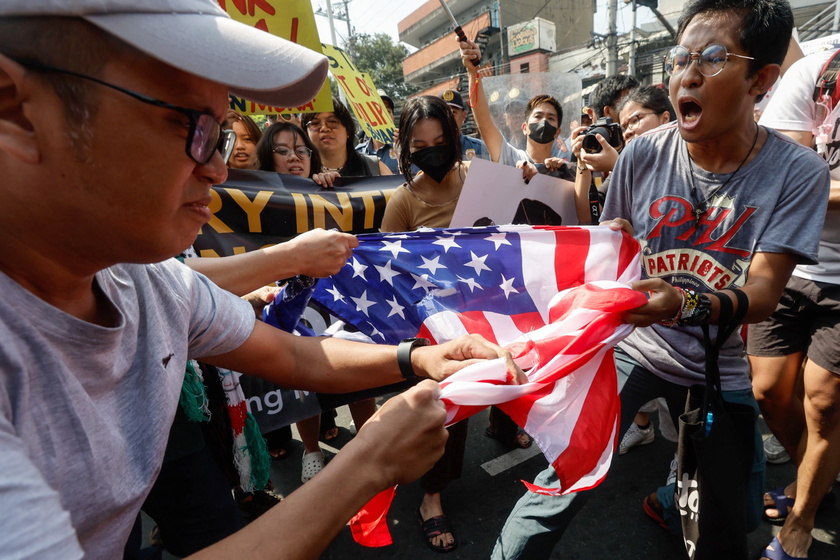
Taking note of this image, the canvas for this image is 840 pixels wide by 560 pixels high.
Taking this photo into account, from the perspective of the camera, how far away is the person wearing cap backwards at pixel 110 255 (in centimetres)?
74

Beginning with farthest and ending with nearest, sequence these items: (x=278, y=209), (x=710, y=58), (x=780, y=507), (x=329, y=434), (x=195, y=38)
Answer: (x=329, y=434)
(x=278, y=209)
(x=780, y=507)
(x=710, y=58)
(x=195, y=38)

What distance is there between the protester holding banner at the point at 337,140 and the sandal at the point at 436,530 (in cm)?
298

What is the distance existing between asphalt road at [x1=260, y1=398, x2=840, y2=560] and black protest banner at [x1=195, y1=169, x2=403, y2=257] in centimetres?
161

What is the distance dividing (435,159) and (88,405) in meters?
2.36

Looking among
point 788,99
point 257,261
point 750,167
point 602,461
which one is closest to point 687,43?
point 750,167

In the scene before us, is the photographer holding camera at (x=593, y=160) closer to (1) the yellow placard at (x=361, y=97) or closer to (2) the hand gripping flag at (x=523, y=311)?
(2) the hand gripping flag at (x=523, y=311)

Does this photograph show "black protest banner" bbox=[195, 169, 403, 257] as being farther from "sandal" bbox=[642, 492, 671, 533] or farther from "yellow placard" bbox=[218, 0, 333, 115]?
"sandal" bbox=[642, 492, 671, 533]

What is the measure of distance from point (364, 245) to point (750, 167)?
1642 mm

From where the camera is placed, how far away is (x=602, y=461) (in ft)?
5.22

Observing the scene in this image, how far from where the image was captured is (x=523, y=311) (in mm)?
2082

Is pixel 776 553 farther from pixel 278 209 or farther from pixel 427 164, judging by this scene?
pixel 278 209

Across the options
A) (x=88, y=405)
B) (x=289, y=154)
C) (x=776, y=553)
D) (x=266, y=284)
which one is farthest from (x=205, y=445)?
(x=776, y=553)

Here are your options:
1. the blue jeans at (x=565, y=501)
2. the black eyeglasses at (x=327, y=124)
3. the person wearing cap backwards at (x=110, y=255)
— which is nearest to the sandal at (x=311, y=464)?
the blue jeans at (x=565, y=501)

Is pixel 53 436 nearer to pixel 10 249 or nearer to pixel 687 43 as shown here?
pixel 10 249
